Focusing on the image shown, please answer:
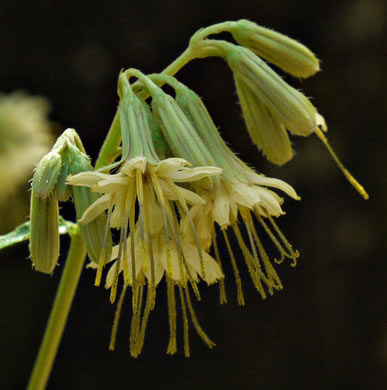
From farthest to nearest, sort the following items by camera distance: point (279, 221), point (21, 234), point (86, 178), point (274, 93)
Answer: point (279, 221) → point (21, 234) → point (274, 93) → point (86, 178)

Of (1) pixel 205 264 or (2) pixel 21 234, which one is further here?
(2) pixel 21 234

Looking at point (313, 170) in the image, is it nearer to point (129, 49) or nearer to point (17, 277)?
point (129, 49)

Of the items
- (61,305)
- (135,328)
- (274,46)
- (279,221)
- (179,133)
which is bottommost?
(135,328)

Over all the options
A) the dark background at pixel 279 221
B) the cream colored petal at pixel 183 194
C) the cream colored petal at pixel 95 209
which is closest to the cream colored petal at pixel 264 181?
the cream colored petal at pixel 183 194

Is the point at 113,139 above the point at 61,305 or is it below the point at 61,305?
above

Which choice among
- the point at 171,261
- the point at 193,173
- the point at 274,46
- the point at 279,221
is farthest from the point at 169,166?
Answer: the point at 279,221

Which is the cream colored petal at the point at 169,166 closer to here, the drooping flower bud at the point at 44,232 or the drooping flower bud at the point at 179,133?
the drooping flower bud at the point at 179,133

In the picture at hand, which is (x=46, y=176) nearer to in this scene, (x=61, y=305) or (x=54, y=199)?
(x=54, y=199)

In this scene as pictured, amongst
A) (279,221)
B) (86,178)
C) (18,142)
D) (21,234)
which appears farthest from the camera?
(279,221)

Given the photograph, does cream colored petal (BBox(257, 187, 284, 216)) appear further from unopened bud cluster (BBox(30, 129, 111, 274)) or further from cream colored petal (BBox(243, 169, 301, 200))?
unopened bud cluster (BBox(30, 129, 111, 274))
